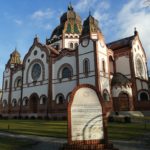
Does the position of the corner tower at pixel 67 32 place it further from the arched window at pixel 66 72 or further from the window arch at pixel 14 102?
the window arch at pixel 14 102

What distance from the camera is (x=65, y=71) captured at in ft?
123

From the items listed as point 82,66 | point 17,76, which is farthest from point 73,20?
point 82,66

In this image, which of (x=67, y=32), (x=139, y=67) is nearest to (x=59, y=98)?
(x=139, y=67)

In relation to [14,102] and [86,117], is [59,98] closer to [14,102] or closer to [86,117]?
[14,102]

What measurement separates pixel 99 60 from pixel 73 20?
25417 mm

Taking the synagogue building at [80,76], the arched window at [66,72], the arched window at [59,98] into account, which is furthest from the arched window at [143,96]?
the arched window at [59,98]

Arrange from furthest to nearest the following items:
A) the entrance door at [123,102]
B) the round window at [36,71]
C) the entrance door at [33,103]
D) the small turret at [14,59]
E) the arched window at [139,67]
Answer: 1. the small turret at [14,59]
2. the round window at [36,71]
3. the entrance door at [33,103]
4. the arched window at [139,67]
5. the entrance door at [123,102]

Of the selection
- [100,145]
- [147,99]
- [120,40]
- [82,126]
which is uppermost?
[120,40]

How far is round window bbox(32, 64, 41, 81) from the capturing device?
4168 cm

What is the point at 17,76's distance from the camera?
46938mm

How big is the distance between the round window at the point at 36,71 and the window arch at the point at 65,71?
5770 mm

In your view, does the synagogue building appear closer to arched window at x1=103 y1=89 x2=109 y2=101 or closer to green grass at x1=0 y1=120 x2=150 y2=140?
arched window at x1=103 y1=89 x2=109 y2=101

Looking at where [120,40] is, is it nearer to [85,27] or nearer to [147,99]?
[85,27]

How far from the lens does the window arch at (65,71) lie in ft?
119
